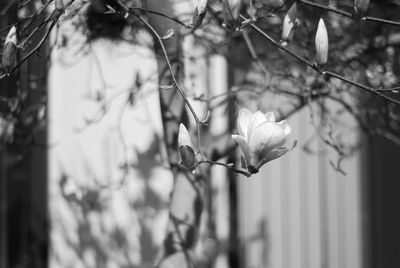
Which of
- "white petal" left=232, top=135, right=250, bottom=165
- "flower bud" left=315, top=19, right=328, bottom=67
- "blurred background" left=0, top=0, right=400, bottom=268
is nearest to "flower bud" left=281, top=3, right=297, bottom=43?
"flower bud" left=315, top=19, right=328, bottom=67

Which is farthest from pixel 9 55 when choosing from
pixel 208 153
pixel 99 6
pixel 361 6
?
pixel 99 6

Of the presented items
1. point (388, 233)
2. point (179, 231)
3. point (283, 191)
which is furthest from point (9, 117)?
point (388, 233)

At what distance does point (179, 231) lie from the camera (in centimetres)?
142

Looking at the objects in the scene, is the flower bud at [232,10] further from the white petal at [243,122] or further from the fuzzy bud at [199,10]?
the white petal at [243,122]

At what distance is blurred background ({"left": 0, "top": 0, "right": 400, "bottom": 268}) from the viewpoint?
1726mm

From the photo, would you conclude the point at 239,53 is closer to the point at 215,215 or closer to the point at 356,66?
the point at 356,66

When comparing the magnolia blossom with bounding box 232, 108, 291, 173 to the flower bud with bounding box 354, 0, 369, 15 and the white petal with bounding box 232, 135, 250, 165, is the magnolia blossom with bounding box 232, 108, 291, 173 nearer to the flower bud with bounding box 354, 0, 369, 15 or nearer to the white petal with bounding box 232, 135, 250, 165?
the white petal with bounding box 232, 135, 250, 165

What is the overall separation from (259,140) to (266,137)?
0.04 feet

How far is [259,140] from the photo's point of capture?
91 cm

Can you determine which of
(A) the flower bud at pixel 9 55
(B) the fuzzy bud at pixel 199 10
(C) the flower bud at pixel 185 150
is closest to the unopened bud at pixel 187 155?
(C) the flower bud at pixel 185 150

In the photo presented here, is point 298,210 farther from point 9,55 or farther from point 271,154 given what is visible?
point 9,55

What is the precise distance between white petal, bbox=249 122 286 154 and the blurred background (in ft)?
1.86

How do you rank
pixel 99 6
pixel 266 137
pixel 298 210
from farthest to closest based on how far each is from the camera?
pixel 298 210
pixel 99 6
pixel 266 137

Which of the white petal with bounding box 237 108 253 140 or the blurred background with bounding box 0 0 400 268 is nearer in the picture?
the white petal with bounding box 237 108 253 140
